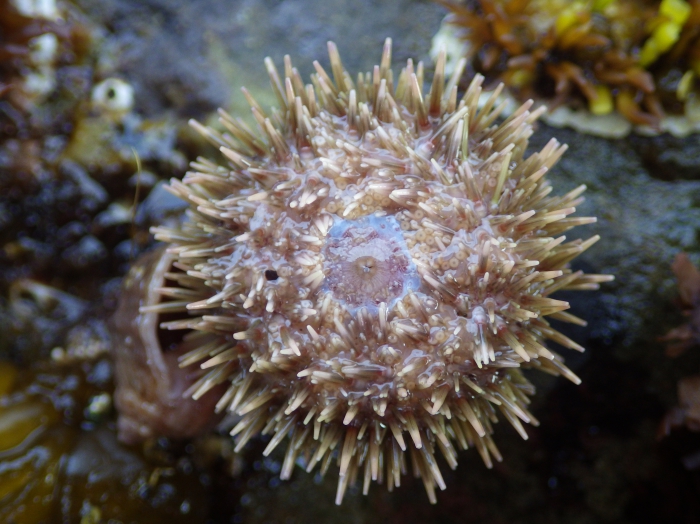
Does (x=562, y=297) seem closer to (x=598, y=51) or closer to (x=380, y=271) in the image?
(x=380, y=271)

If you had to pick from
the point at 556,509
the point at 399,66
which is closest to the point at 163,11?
the point at 399,66

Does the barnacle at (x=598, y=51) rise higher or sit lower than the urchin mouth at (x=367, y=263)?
higher

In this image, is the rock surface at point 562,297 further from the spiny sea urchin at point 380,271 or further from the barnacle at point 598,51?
the spiny sea urchin at point 380,271

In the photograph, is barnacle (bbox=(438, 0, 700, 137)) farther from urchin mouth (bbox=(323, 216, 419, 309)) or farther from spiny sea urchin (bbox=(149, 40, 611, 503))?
urchin mouth (bbox=(323, 216, 419, 309))

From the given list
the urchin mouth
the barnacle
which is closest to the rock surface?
the barnacle

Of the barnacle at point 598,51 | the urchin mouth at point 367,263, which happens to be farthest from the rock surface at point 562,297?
the urchin mouth at point 367,263

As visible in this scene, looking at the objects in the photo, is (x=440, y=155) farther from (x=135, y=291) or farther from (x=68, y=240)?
(x=68, y=240)
